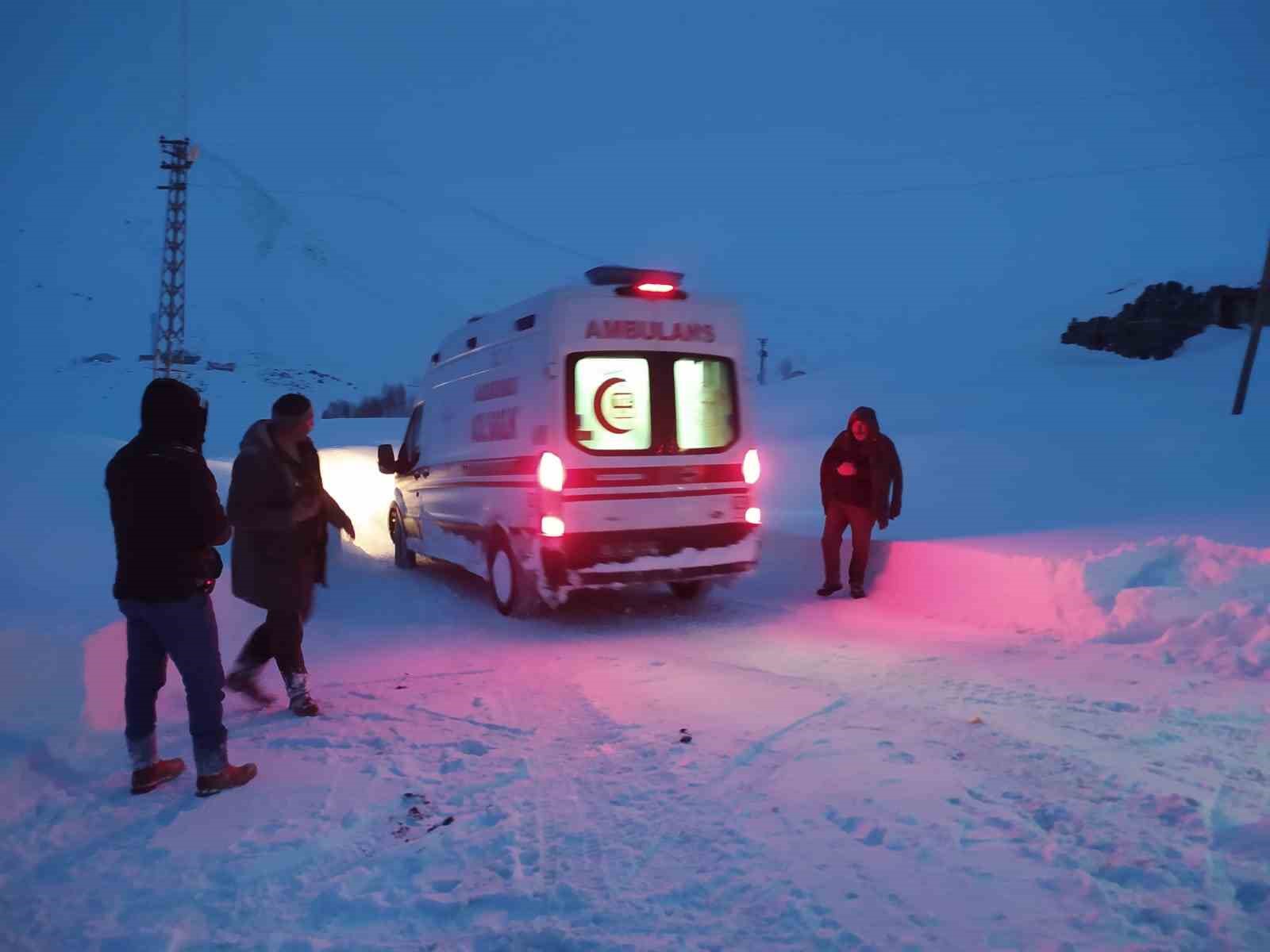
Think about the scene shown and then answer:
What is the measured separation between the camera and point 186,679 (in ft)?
13.5

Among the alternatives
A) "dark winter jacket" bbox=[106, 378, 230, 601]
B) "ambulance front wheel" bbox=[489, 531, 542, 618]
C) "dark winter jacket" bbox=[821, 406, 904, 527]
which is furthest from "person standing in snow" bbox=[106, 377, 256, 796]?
"dark winter jacket" bbox=[821, 406, 904, 527]

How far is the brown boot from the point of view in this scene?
4.11 metres

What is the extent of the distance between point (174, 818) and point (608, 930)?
2.11 metres

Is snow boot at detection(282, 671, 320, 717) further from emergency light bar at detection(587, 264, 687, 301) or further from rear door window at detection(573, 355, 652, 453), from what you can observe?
emergency light bar at detection(587, 264, 687, 301)

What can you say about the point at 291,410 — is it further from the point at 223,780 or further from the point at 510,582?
the point at 510,582

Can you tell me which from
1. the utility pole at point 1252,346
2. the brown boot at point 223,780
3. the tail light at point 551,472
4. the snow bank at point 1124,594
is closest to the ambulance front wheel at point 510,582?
the tail light at point 551,472

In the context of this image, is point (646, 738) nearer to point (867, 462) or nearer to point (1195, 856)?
point (1195, 856)

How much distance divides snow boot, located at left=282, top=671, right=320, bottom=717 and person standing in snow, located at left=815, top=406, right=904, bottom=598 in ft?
17.7

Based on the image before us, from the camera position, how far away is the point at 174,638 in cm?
403

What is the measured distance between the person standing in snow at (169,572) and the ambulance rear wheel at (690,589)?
17.5 feet

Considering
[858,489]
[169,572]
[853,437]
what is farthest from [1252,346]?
[169,572]

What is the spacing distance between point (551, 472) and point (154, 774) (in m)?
3.83

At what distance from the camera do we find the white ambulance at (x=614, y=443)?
7.43 meters

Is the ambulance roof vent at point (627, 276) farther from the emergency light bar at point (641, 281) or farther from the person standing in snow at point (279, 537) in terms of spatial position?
the person standing in snow at point (279, 537)
